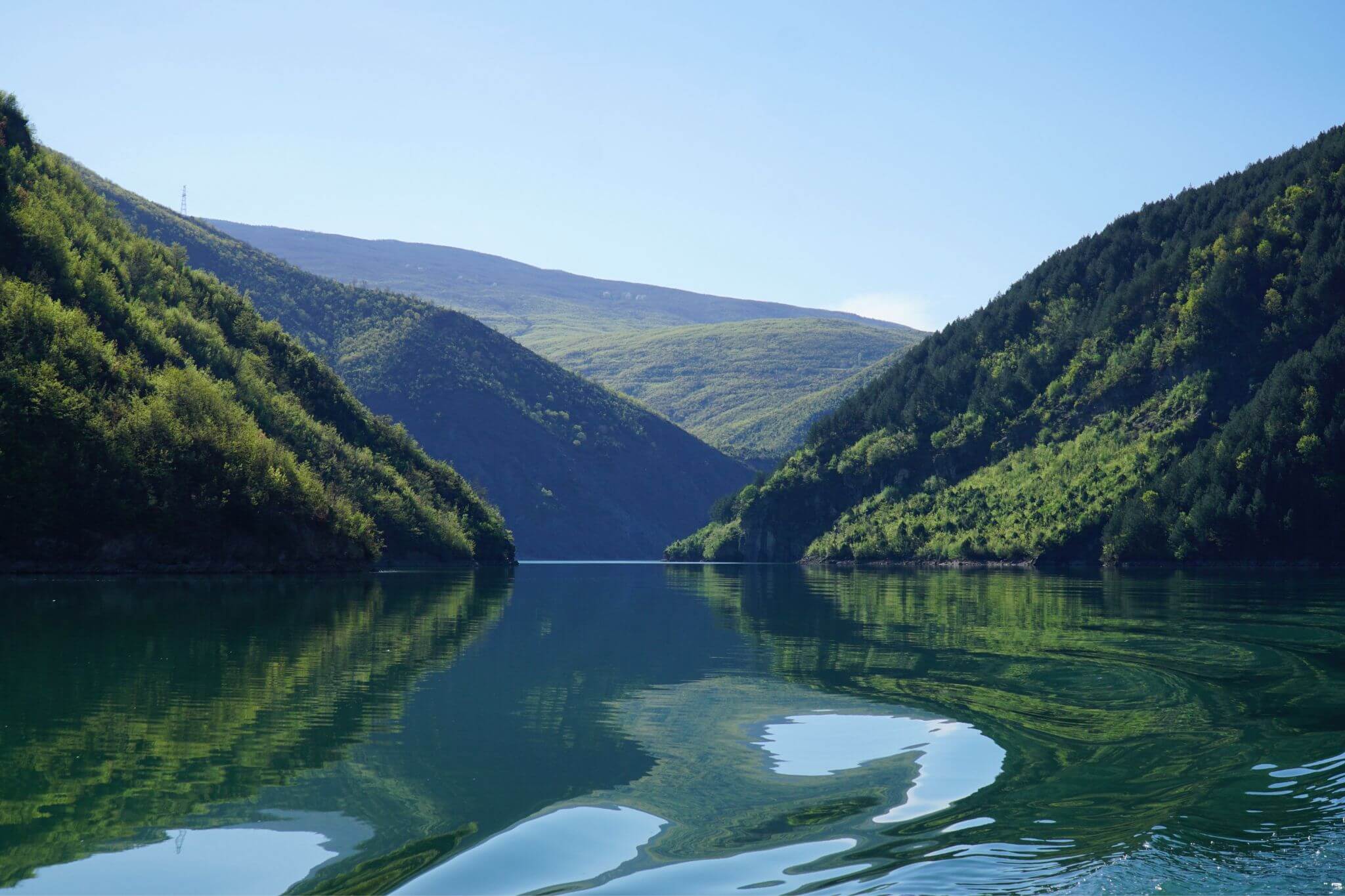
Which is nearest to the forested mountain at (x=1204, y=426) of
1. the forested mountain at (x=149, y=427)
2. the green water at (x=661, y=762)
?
the forested mountain at (x=149, y=427)

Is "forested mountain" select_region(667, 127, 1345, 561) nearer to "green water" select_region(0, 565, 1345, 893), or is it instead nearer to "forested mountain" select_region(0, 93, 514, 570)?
"forested mountain" select_region(0, 93, 514, 570)

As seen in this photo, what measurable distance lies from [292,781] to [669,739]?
5859 mm

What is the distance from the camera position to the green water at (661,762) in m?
10.5

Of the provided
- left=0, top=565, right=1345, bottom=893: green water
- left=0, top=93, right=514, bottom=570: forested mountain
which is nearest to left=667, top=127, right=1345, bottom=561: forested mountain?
left=0, top=93, right=514, bottom=570: forested mountain

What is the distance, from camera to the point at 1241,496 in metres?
134

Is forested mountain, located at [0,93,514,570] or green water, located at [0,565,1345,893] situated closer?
green water, located at [0,565,1345,893]

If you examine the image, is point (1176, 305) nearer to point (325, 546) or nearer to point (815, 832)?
point (325, 546)

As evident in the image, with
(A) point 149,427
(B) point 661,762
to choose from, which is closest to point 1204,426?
(A) point 149,427

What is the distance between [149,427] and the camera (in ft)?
251

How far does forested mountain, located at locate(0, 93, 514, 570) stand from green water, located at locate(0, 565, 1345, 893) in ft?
136

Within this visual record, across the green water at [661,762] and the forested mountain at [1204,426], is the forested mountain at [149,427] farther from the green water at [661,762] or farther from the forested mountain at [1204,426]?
the forested mountain at [1204,426]

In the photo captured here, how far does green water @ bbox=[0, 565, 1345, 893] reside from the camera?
10.5 m

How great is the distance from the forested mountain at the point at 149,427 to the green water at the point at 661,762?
136ft

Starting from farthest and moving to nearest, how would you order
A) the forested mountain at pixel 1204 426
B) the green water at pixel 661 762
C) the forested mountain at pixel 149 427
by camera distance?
the forested mountain at pixel 1204 426, the forested mountain at pixel 149 427, the green water at pixel 661 762
